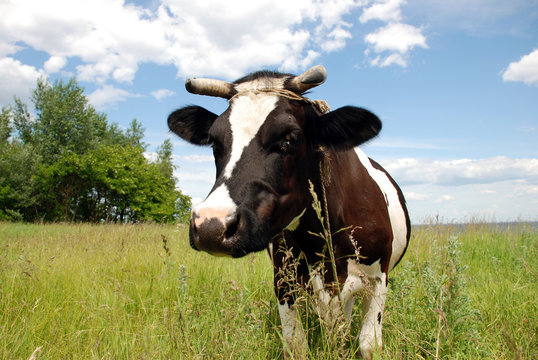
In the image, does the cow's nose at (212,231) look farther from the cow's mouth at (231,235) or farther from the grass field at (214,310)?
the grass field at (214,310)

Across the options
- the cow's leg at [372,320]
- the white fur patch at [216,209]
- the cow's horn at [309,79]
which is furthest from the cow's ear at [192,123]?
the cow's leg at [372,320]

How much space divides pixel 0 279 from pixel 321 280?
3920 mm

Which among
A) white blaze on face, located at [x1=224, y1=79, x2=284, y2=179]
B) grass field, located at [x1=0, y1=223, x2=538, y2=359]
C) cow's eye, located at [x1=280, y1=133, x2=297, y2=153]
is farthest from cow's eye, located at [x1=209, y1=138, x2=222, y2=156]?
grass field, located at [x1=0, y1=223, x2=538, y2=359]

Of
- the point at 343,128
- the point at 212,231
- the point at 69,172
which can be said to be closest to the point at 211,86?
the point at 343,128

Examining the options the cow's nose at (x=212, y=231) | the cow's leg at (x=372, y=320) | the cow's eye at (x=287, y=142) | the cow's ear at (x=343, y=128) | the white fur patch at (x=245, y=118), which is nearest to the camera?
the cow's nose at (x=212, y=231)

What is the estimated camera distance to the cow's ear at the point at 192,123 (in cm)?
320

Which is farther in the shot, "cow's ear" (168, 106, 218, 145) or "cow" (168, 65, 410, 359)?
"cow's ear" (168, 106, 218, 145)

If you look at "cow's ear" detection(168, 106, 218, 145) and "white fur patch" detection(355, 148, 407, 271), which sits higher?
"cow's ear" detection(168, 106, 218, 145)

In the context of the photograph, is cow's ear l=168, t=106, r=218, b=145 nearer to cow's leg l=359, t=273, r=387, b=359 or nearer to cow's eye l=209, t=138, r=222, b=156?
cow's eye l=209, t=138, r=222, b=156

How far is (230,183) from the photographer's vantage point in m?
2.04

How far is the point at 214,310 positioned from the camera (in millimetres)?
3721

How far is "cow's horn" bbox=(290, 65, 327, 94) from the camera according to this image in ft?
8.78

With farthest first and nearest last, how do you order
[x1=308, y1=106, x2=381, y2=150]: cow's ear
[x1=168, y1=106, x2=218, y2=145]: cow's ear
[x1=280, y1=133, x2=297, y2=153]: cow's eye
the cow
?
[x1=168, y1=106, x2=218, y2=145]: cow's ear
[x1=308, y1=106, x2=381, y2=150]: cow's ear
[x1=280, y1=133, x2=297, y2=153]: cow's eye
the cow

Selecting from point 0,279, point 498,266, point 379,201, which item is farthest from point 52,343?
point 498,266
